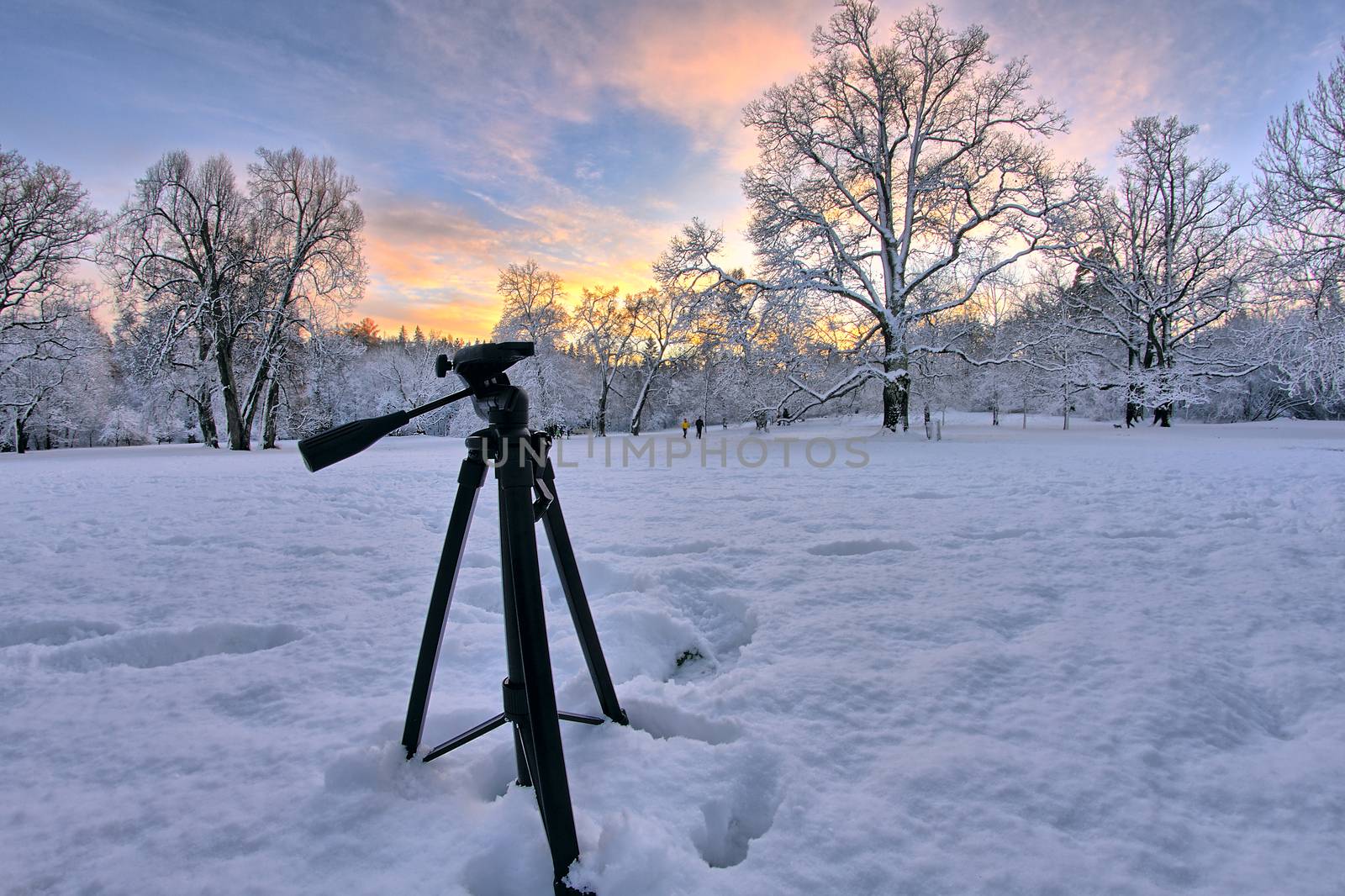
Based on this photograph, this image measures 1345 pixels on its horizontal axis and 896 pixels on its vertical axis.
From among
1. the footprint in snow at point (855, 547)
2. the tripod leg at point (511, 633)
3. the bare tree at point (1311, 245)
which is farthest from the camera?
the bare tree at point (1311, 245)

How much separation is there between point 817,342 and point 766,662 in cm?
1862

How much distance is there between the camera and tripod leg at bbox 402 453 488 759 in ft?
4.79

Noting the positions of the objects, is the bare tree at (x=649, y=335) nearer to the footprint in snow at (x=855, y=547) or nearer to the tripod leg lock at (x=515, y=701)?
the footprint in snow at (x=855, y=547)

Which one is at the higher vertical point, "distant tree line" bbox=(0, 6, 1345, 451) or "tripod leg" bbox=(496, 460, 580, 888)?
"distant tree line" bbox=(0, 6, 1345, 451)

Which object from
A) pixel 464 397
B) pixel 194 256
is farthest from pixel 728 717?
pixel 194 256

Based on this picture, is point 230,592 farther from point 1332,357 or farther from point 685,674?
point 1332,357

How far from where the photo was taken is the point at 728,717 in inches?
73.7

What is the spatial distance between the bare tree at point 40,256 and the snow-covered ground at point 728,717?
22.9 metres

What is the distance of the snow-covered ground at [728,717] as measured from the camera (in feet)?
4.21

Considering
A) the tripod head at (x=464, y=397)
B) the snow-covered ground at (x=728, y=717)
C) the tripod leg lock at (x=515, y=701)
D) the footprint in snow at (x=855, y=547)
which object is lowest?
the snow-covered ground at (x=728, y=717)

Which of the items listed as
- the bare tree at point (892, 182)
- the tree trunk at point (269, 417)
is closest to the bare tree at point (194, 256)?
the tree trunk at point (269, 417)

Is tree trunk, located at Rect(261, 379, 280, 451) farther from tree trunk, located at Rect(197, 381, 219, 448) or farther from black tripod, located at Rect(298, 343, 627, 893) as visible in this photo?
black tripod, located at Rect(298, 343, 627, 893)

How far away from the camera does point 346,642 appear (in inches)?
99.5

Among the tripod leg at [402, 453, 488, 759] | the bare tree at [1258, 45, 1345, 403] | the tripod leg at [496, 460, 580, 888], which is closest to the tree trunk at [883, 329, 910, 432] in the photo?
the bare tree at [1258, 45, 1345, 403]
